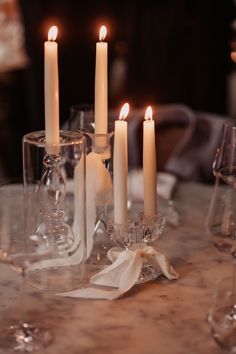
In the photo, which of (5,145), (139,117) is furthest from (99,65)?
(5,145)

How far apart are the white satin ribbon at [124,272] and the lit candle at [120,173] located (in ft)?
0.20

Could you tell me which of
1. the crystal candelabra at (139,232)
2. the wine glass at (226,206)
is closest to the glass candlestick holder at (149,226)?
the crystal candelabra at (139,232)

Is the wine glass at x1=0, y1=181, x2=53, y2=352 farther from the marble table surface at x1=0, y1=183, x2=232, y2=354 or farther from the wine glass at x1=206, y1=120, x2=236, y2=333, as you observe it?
the wine glass at x1=206, y1=120, x2=236, y2=333

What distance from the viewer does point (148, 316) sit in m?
1.28

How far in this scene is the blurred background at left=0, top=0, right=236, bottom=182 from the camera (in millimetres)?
3867

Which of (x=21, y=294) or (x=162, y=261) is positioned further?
(x=162, y=261)

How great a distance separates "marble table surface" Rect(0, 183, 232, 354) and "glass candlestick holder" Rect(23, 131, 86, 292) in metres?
0.07

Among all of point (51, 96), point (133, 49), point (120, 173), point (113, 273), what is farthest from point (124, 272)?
Result: point (133, 49)

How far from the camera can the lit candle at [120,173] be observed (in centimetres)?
138

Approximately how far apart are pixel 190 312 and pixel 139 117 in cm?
112

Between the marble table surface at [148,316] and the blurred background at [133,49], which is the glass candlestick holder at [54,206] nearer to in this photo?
the marble table surface at [148,316]

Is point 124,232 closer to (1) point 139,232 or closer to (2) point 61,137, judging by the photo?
(1) point 139,232

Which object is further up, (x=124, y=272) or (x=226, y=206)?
(x=226, y=206)

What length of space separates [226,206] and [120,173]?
185mm
